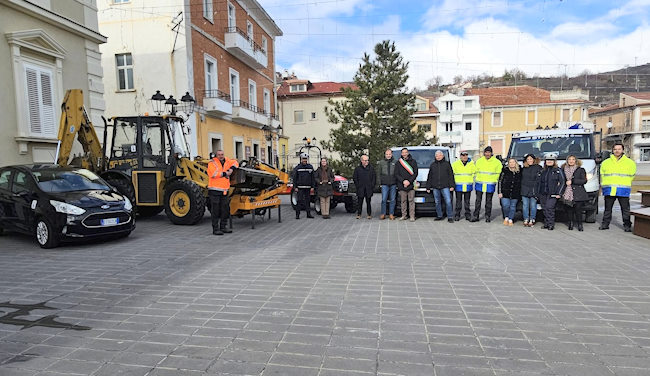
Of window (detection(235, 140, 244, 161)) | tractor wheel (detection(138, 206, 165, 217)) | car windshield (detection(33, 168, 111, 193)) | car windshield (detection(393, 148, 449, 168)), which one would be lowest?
tractor wheel (detection(138, 206, 165, 217))

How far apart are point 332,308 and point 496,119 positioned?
54561 mm

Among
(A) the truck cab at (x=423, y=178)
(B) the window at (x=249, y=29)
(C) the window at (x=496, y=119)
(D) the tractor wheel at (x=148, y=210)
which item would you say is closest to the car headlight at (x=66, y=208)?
(D) the tractor wheel at (x=148, y=210)

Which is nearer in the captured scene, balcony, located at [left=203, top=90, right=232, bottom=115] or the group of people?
the group of people

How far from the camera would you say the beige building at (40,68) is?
10.1 metres

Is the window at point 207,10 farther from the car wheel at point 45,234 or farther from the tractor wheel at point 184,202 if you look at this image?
the car wheel at point 45,234

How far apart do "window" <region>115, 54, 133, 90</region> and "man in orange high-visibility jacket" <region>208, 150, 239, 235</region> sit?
1356 centimetres

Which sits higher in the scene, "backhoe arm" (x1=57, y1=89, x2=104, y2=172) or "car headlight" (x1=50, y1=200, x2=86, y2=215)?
"backhoe arm" (x1=57, y1=89, x2=104, y2=172)

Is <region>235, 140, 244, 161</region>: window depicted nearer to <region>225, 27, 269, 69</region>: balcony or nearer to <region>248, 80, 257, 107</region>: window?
<region>248, 80, 257, 107</region>: window

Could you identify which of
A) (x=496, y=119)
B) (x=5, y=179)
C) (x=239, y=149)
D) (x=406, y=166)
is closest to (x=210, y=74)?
(x=239, y=149)

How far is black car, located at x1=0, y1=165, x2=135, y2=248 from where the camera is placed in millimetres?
7039

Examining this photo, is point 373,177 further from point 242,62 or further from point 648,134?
point 648,134

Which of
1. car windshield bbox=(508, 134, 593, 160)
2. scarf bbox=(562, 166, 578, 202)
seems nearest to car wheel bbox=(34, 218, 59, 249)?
scarf bbox=(562, 166, 578, 202)

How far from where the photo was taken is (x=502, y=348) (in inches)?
126

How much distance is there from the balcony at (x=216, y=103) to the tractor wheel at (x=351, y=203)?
432 inches
